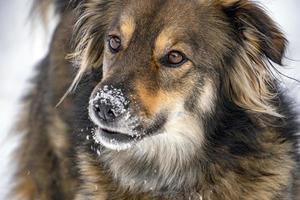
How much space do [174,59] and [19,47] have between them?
17.0 feet

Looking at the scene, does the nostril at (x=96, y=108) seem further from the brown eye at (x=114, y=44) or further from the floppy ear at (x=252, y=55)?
the floppy ear at (x=252, y=55)

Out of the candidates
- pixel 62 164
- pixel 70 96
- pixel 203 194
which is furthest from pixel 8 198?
pixel 203 194

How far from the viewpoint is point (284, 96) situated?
181 inches

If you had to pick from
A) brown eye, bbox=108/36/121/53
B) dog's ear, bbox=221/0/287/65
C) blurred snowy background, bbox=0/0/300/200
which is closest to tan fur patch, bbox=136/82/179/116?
brown eye, bbox=108/36/121/53

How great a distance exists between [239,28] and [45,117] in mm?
1774

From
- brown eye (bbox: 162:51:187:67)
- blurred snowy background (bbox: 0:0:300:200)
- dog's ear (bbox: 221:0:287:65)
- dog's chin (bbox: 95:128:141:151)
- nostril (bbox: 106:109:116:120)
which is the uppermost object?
dog's ear (bbox: 221:0:287:65)

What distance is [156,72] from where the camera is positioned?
3.93m

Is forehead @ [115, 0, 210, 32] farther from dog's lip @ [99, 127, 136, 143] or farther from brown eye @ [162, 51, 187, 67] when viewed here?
dog's lip @ [99, 127, 136, 143]

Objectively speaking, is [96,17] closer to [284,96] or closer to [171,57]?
[171,57]

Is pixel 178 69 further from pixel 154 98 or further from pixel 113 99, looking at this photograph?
pixel 113 99

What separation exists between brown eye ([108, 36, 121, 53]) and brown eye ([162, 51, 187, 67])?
0.29 m

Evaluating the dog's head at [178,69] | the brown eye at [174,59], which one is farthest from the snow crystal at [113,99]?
the brown eye at [174,59]

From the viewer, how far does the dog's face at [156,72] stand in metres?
3.82

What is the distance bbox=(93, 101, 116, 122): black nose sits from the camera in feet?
12.3
